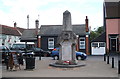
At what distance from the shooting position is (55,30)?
40.6m

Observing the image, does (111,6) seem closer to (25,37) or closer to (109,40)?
(109,40)

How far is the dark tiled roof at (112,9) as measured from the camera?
3488 centimetres

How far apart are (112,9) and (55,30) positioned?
11.4m

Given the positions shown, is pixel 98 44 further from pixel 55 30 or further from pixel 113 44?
pixel 55 30

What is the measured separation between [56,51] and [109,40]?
12.8 meters

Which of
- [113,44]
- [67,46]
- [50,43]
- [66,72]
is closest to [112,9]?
[113,44]

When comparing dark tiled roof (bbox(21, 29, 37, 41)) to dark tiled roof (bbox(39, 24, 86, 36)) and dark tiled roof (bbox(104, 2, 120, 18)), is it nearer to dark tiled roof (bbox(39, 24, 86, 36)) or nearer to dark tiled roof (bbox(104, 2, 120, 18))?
dark tiled roof (bbox(39, 24, 86, 36))

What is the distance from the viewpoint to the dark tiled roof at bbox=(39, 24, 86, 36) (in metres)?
38.4

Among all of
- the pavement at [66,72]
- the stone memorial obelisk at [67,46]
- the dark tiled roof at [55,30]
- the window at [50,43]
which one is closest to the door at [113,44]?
the dark tiled roof at [55,30]

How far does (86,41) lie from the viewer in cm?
3688

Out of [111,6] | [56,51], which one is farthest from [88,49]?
[56,51]

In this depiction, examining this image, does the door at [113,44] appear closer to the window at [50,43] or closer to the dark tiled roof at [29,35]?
the window at [50,43]

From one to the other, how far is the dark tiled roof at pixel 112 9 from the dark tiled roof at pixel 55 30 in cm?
545

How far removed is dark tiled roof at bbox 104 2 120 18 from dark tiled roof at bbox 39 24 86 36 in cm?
545
